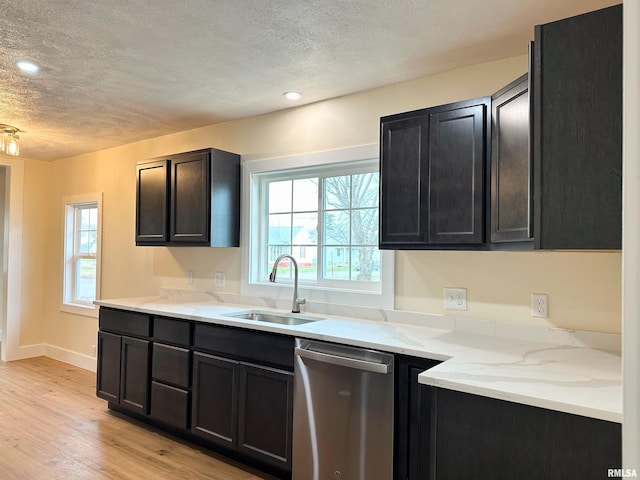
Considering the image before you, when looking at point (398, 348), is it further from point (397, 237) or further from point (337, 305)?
point (337, 305)

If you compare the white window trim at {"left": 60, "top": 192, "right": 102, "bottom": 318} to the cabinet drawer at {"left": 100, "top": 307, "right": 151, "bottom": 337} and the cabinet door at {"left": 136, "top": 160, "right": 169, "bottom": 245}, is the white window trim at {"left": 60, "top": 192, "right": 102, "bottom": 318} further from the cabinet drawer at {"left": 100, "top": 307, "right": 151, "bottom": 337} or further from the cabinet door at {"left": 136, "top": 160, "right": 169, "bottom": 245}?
the cabinet drawer at {"left": 100, "top": 307, "right": 151, "bottom": 337}

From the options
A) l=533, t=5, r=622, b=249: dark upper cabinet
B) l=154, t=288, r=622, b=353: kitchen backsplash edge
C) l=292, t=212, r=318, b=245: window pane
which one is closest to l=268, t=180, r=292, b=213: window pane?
l=292, t=212, r=318, b=245: window pane

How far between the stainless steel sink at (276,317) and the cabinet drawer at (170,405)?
2.08 ft

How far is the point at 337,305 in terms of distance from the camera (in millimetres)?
3078

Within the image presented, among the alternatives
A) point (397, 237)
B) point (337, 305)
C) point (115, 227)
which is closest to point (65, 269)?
point (115, 227)

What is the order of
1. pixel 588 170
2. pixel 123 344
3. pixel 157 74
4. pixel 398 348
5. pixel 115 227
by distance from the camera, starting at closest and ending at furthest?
pixel 588 170 < pixel 398 348 < pixel 157 74 < pixel 123 344 < pixel 115 227

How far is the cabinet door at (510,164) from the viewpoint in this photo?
1.92m

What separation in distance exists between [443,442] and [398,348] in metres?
0.51

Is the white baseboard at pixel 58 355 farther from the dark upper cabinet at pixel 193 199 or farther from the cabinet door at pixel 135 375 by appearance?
the dark upper cabinet at pixel 193 199

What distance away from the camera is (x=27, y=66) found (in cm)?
266

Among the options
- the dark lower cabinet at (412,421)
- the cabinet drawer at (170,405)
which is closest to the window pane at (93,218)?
the cabinet drawer at (170,405)

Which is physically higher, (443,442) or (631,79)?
(631,79)

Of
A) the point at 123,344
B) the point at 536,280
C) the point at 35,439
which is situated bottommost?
the point at 35,439

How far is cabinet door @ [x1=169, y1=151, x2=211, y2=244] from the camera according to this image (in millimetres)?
3475
